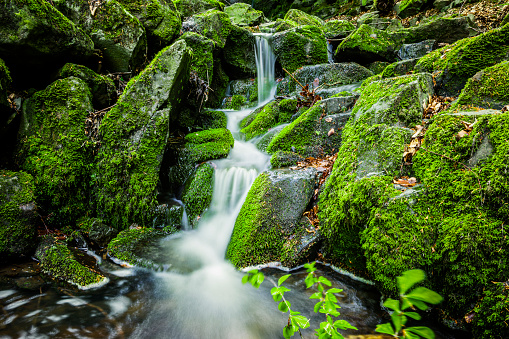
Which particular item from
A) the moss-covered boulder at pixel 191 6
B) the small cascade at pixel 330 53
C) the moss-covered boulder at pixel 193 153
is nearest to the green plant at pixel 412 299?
the moss-covered boulder at pixel 193 153

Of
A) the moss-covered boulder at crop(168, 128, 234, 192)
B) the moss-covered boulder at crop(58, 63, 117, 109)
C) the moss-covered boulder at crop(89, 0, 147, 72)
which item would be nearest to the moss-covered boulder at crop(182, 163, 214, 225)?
the moss-covered boulder at crop(168, 128, 234, 192)

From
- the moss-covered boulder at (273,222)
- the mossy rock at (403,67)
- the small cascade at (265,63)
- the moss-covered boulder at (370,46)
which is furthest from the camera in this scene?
the small cascade at (265,63)

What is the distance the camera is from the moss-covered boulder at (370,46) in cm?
934

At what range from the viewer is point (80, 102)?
496 centimetres

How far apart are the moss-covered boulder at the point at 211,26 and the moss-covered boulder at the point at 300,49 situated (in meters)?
2.35

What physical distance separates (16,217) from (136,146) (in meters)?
2.07

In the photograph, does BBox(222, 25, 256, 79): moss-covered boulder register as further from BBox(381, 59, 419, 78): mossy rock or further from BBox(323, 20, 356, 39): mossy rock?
BBox(381, 59, 419, 78): mossy rock

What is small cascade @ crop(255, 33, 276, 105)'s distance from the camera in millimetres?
10242

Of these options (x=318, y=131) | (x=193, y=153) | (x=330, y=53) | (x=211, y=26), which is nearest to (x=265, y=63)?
(x=211, y=26)

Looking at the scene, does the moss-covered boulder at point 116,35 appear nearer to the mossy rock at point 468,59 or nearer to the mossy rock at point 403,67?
the mossy rock at point 403,67

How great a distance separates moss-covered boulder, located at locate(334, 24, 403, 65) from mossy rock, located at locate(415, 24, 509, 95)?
15.3 feet

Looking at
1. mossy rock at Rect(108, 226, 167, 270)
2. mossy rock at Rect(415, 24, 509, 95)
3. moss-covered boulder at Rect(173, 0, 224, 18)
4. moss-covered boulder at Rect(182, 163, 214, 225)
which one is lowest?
mossy rock at Rect(108, 226, 167, 270)

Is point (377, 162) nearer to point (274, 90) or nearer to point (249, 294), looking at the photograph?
point (249, 294)

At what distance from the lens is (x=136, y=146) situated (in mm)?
4977
